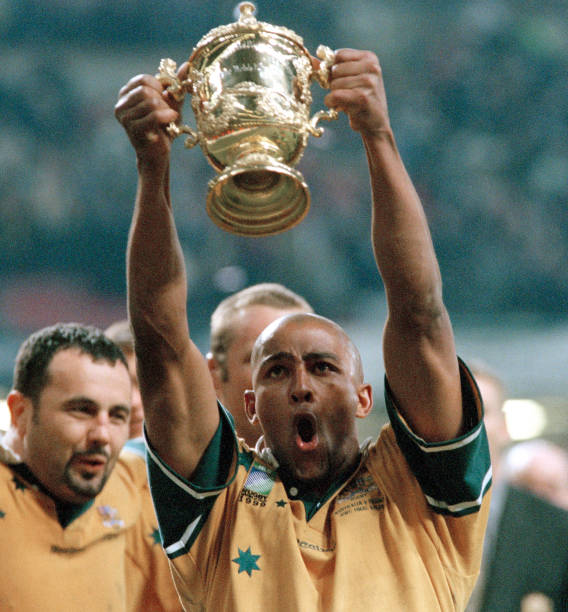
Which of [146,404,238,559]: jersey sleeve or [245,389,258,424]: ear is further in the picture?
[245,389,258,424]: ear

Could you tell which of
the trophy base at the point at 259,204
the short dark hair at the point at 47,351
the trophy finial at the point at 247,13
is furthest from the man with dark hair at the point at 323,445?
the short dark hair at the point at 47,351

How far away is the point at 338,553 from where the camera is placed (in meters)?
1.83

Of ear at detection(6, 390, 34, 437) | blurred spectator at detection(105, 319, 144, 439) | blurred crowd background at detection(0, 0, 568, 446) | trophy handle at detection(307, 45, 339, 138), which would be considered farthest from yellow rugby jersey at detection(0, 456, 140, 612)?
blurred crowd background at detection(0, 0, 568, 446)

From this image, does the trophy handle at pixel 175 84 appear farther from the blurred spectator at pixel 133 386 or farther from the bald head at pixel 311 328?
the blurred spectator at pixel 133 386

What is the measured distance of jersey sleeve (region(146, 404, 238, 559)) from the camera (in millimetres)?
1882

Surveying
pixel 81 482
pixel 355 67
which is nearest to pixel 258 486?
pixel 81 482

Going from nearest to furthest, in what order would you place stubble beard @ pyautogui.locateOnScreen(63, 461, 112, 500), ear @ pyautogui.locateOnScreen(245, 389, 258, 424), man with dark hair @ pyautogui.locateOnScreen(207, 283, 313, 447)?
1. ear @ pyautogui.locateOnScreen(245, 389, 258, 424)
2. stubble beard @ pyautogui.locateOnScreen(63, 461, 112, 500)
3. man with dark hair @ pyautogui.locateOnScreen(207, 283, 313, 447)

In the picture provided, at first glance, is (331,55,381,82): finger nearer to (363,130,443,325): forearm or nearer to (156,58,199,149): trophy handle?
(363,130,443,325): forearm

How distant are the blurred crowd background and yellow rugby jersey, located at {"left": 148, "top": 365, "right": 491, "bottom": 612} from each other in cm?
731

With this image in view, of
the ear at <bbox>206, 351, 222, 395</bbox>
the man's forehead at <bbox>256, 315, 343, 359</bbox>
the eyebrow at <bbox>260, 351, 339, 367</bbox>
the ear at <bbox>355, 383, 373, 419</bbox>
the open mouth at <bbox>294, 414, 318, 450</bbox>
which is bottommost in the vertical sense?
the open mouth at <bbox>294, 414, 318, 450</bbox>

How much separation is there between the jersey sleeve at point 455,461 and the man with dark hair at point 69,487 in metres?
0.93

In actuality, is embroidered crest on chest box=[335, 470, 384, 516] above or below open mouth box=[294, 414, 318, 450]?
below

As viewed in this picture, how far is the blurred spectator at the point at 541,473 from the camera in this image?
11.8 ft

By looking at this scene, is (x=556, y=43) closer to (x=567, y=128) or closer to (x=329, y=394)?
(x=567, y=128)
